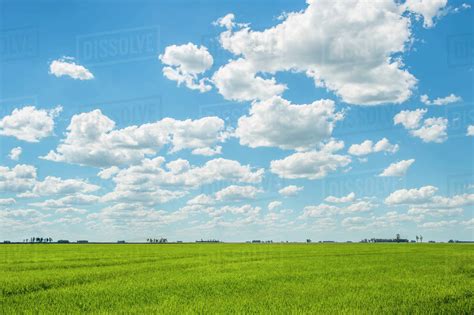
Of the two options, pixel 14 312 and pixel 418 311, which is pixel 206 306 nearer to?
pixel 14 312

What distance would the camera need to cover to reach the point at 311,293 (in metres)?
16.0

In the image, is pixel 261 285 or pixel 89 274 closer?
pixel 261 285

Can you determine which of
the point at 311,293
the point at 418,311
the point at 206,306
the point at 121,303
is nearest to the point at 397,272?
the point at 311,293

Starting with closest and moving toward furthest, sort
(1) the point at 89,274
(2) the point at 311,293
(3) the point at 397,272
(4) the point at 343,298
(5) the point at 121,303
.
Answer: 1. (5) the point at 121,303
2. (4) the point at 343,298
3. (2) the point at 311,293
4. (1) the point at 89,274
5. (3) the point at 397,272

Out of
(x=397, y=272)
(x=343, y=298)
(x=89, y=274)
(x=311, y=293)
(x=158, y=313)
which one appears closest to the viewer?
(x=158, y=313)

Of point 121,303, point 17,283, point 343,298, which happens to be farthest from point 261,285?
point 17,283

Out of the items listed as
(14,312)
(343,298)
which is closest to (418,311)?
(343,298)

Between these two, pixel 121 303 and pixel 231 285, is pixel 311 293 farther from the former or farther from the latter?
pixel 121 303

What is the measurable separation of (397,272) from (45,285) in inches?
783

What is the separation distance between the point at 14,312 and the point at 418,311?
41.5 feet

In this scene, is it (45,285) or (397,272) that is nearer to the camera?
(45,285)

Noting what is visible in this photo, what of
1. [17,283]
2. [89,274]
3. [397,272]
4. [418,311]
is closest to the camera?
[418,311]

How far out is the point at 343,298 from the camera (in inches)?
580

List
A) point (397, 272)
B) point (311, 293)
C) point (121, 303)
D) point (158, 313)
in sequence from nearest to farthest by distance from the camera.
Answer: point (158, 313) → point (121, 303) → point (311, 293) → point (397, 272)
